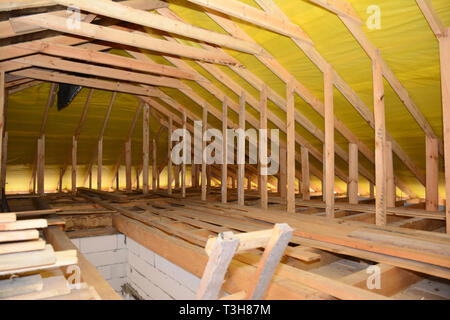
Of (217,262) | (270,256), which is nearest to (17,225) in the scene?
(217,262)

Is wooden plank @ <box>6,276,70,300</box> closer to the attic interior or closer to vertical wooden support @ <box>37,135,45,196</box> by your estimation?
the attic interior

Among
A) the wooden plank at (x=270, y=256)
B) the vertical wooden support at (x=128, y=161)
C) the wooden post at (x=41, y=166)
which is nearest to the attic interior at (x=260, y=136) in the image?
the wooden plank at (x=270, y=256)

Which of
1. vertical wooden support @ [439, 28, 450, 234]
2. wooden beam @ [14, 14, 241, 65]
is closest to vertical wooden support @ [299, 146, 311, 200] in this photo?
wooden beam @ [14, 14, 241, 65]

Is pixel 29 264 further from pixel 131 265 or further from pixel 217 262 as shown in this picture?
pixel 131 265

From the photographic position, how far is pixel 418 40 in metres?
2.94

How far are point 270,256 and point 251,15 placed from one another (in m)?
2.38

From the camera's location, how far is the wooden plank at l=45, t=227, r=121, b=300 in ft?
6.11

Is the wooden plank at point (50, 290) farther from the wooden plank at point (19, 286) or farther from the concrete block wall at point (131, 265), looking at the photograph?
the concrete block wall at point (131, 265)

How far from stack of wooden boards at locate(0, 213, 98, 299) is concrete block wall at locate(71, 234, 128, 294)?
268 centimetres

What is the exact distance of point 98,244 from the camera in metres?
4.41

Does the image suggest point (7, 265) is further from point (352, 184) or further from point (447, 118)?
point (352, 184)

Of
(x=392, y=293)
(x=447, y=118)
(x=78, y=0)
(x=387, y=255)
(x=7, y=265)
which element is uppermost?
(x=78, y=0)
